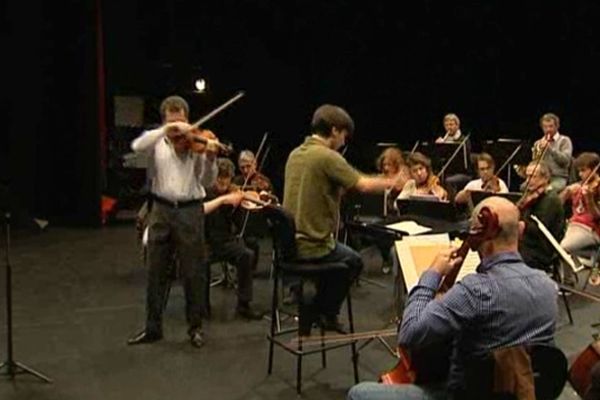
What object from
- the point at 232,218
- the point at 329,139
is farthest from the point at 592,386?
the point at 232,218

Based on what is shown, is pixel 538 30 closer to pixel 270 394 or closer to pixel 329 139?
→ pixel 329 139

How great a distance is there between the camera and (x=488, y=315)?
2420mm

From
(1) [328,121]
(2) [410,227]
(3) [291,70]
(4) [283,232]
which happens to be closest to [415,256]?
(2) [410,227]

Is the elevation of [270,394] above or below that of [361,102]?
below

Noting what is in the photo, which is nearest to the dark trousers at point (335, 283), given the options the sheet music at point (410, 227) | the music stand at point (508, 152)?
the sheet music at point (410, 227)

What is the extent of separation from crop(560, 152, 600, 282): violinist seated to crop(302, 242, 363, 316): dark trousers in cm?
211

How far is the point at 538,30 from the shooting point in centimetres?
1074

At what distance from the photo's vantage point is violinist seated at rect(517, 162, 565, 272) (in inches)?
212

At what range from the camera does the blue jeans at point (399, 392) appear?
271cm

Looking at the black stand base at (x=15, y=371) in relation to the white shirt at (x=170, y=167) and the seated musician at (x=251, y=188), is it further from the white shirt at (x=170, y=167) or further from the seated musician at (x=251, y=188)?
the seated musician at (x=251, y=188)

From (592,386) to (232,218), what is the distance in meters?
3.56

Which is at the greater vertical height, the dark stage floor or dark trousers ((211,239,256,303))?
dark trousers ((211,239,256,303))

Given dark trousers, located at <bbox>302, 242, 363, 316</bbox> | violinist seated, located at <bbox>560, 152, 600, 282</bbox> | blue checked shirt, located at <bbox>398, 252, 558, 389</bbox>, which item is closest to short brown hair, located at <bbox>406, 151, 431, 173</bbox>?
violinist seated, located at <bbox>560, 152, 600, 282</bbox>

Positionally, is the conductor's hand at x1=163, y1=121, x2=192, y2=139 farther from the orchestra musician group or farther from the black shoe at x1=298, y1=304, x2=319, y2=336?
the black shoe at x1=298, y1=304, x2=319, y2=336
